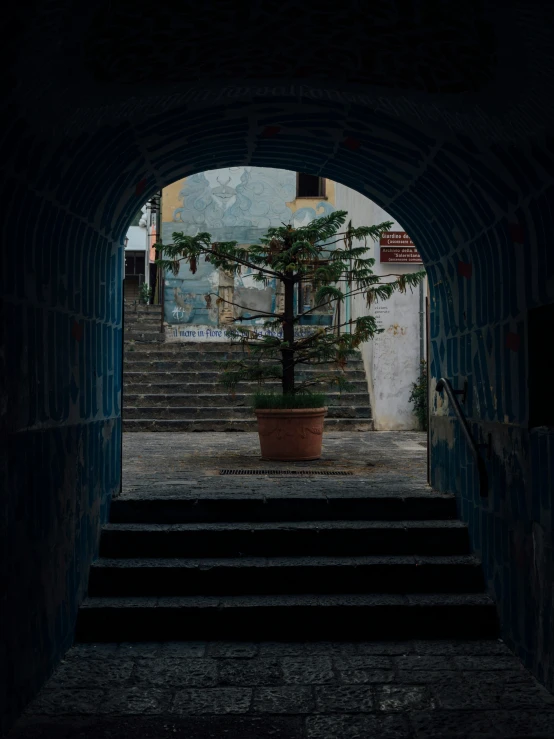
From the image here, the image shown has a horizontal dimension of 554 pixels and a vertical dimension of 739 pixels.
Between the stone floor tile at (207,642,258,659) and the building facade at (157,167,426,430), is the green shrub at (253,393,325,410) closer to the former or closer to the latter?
the stone floor tile at (207,642,258,659)

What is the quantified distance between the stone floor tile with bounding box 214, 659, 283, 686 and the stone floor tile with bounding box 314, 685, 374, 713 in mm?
250

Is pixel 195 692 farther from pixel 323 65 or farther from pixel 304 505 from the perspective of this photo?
pixel 323 65

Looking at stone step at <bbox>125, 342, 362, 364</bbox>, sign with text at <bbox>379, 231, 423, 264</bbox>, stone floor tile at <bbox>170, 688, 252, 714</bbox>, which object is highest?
sign with text at <bbox>379, 231, 423, 264</bbox>

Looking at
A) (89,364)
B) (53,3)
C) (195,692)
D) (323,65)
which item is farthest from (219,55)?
(195,692)

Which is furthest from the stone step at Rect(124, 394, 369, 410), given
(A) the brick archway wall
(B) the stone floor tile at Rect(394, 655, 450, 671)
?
(B) the stone floor tile at Rect(394, 655, 450, 671)

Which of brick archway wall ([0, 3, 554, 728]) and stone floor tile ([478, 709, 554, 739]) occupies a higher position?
brick archway wall ([0, 3, 554, 728])

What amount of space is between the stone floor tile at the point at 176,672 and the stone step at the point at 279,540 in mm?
973

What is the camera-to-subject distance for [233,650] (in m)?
4.11

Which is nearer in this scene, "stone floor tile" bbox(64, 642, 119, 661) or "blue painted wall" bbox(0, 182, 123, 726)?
"blue painted wall" bbox(0, 182, 123, 726)

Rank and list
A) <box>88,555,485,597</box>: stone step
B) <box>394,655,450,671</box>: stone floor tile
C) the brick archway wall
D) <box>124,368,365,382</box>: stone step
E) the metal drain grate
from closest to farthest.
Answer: the brick archway wall, <box>394,655,450,671</box>: stone floor tile, <box>88,555,485,597</box>: stone step, the metal drain grate, <box>124,368,365,382</box>: stone step

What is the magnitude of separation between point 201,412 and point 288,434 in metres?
4.45

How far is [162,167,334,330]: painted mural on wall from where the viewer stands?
17.8 meters

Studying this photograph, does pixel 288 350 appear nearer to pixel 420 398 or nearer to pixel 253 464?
pixel 253 464

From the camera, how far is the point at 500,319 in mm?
4398
